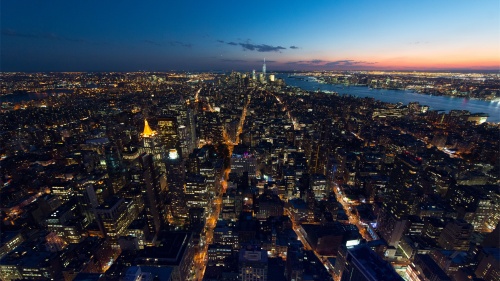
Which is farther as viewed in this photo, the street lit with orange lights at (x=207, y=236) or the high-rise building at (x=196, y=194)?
the high-rise building at (x=196, y=194)

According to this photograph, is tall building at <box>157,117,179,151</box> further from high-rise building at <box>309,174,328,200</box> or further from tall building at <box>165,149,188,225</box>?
high-rise building at <box>309,174,328,200</box>

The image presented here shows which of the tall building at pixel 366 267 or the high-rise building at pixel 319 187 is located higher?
the tall building at pixel 366 267

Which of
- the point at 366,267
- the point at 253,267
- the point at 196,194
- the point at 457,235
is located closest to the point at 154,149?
the point at 196,194

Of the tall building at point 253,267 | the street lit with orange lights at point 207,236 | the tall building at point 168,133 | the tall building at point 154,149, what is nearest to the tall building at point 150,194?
the street lit with orange lights at point 207,236

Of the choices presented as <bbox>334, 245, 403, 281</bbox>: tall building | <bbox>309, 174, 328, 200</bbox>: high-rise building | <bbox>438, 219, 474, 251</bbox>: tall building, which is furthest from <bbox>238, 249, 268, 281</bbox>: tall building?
<bbox>438, 219, 474, 251</bbox>: tall building

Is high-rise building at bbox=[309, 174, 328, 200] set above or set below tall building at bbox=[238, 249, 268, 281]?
below

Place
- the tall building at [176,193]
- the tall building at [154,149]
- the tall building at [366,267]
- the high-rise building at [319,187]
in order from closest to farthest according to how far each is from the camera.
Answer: the tall building at [366,267], the tall building at [176,193], the high-rise building at [319,187], the tall building at [154,149]

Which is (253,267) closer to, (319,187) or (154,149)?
(319,187)

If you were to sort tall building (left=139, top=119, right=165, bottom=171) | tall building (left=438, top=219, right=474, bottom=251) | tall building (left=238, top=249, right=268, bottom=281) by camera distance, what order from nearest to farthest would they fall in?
tall building (left=238, top=249, right=268, bottom=281), tall building (left=438, top=219, right=474, bottom=251), tall building (left=139, top=119, right=165, bottom=171)

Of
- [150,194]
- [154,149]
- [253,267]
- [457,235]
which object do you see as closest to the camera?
[253,267]

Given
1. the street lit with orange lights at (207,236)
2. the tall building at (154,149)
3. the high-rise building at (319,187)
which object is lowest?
the street lit with orange lights at (207,236)

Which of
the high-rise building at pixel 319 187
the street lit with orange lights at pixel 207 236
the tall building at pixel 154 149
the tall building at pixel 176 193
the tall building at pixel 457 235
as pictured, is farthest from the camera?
the tall building at pixel 154 149

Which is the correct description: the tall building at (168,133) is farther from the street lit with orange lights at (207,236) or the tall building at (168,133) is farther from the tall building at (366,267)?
the tall building at (366,267)
